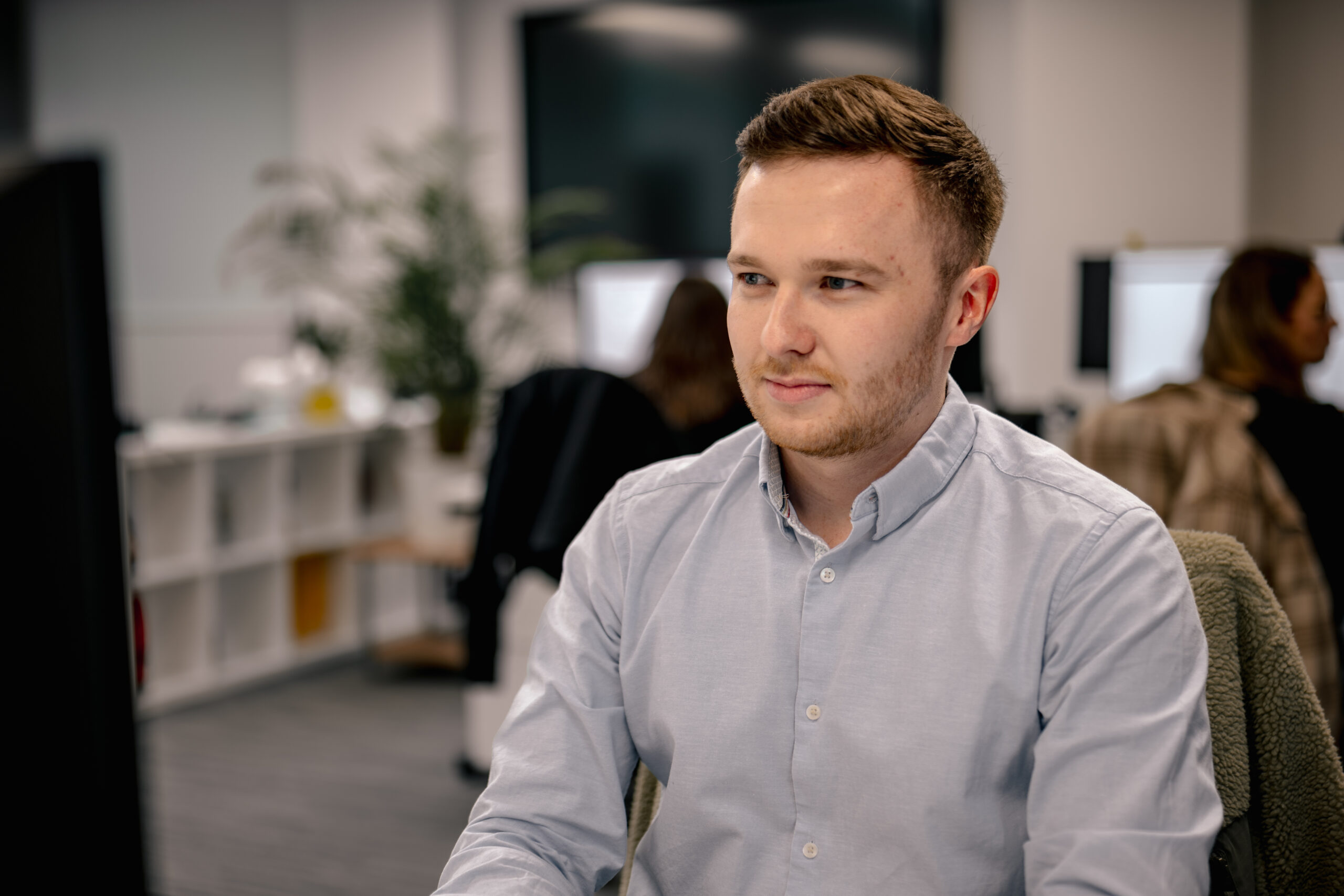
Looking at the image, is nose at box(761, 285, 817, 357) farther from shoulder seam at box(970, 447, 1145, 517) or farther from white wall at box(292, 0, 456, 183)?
white wall at box(292, 0, 456, 183)

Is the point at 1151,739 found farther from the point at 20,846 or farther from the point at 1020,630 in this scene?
the point at 20,846

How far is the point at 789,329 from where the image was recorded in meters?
0.96

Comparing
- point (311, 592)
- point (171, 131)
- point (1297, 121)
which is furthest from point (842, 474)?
point (171, 131)

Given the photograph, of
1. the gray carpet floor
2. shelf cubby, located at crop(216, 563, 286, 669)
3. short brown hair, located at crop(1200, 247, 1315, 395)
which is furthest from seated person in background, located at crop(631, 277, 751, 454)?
shelf cubby, located at crop(216, 563, 286, 669)

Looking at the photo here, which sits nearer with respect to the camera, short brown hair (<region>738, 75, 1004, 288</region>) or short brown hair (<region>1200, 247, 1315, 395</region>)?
short brown hair (<region>738, 75, 1004, 288</region>)

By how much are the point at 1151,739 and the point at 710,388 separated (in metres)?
1.91

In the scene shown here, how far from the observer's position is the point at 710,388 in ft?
8.91

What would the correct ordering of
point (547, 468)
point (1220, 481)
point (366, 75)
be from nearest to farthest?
point (1220, 481), point (547, 468), point (366, 75)

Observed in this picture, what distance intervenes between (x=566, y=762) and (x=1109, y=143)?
11.6ft

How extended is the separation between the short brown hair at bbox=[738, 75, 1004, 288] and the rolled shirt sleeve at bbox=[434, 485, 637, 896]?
0.39 meters

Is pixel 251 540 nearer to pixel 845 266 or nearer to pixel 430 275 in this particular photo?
pixel 430 275

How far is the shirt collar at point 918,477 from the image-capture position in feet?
3.25

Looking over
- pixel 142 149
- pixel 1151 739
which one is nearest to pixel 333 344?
pixel 142 149

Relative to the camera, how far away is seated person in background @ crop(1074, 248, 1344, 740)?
6.39 ft
